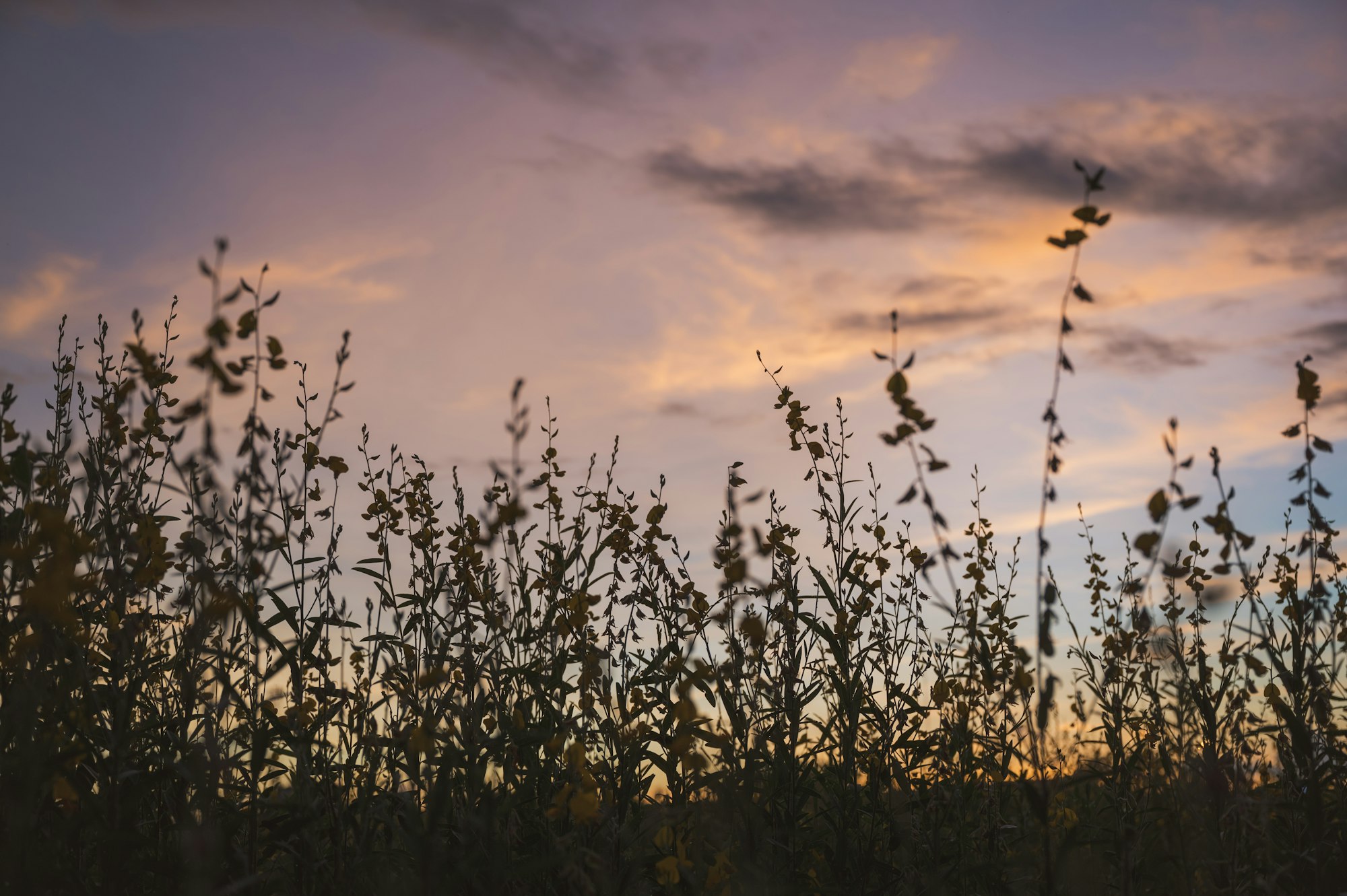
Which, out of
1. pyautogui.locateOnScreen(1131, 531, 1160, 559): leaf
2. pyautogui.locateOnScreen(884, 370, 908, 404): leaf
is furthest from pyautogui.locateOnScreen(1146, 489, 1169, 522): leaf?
pyautogui.locateOnScreen(884, 370, 908, 404): leaf

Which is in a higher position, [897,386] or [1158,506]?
[897,386]

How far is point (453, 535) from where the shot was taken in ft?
14.9

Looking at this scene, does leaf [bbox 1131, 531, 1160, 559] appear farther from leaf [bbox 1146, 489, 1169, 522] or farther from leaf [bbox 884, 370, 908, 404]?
leaf [bbox 884, 370, 908, 404]

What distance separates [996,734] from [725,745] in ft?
8.13

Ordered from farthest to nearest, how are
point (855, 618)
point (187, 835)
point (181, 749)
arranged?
1. point (855, 618)
2. point (181, 749)
3. point (187, 835)

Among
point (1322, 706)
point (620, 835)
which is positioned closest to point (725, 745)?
point (620, 835)

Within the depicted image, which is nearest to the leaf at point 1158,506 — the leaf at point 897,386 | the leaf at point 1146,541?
the leaf at point 1146,541

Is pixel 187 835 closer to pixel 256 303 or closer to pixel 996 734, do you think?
pixel 256 303

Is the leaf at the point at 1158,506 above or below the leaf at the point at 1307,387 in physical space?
below

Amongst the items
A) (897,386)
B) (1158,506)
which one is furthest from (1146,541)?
(897,386)

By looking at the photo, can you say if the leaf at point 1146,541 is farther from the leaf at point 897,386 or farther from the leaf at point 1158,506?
the leaf at point 897,386

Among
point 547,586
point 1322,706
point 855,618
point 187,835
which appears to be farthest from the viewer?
point 855,618

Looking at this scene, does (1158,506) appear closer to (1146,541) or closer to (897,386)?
(1146,541)

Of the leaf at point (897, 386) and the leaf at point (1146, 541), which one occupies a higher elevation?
the leaf at point (897, 386)
